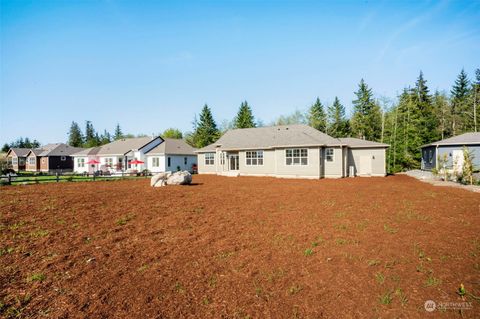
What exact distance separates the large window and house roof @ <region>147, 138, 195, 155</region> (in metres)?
16.3

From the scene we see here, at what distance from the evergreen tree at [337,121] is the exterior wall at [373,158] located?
23.7 meters

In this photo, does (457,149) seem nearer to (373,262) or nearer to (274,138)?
(274,138)

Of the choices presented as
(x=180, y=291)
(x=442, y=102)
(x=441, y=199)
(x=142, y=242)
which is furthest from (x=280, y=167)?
(x=442, y=102)

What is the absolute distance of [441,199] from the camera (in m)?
12.6

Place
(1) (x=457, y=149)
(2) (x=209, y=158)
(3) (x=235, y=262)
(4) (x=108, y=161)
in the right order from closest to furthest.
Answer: (3) (x=235, y=262) < (1) (x=457, y=149) < (2) (x=209, y=158) < (4) (x=108, y=161)

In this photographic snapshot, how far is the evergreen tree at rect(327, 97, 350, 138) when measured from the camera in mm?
50219

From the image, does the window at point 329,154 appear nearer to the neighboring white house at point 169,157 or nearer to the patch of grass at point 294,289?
the neighboring white house at point 169,157

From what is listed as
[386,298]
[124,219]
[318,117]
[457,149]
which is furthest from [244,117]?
[386,298]

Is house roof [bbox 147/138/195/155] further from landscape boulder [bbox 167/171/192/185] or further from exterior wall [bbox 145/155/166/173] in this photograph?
landscape boulder [bbox 167/171/192/185]

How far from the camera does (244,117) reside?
56.1m

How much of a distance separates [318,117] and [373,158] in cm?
2953

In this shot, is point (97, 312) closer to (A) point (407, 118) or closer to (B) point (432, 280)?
(B) point (432, 280)

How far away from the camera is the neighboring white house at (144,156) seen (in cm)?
3656

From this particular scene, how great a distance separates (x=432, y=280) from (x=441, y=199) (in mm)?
10048
